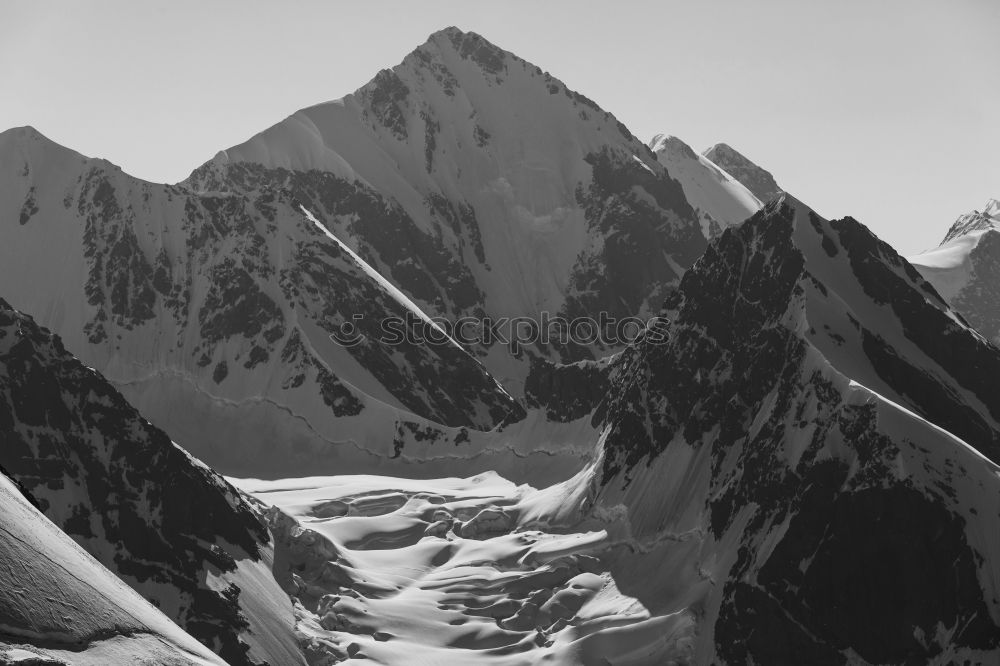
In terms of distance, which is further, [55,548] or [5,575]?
[55,548]

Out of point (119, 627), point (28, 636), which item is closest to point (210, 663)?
point (119, 627)

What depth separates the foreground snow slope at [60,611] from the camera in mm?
111375

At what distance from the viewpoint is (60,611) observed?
11488 cm

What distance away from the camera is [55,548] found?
120 meters

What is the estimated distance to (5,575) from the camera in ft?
370

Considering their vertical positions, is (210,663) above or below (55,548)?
below

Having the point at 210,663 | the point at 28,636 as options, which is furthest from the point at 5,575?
the point at 210,663

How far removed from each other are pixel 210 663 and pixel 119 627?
6.77 m

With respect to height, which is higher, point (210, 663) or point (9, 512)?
point (9, 512)

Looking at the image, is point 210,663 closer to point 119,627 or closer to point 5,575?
point 119,627

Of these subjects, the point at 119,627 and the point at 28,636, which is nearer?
the point at 28,636

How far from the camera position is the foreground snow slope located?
111375mm

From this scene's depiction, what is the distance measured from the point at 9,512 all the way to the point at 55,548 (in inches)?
168

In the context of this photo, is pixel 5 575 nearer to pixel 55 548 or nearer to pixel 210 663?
pixel 55 548
